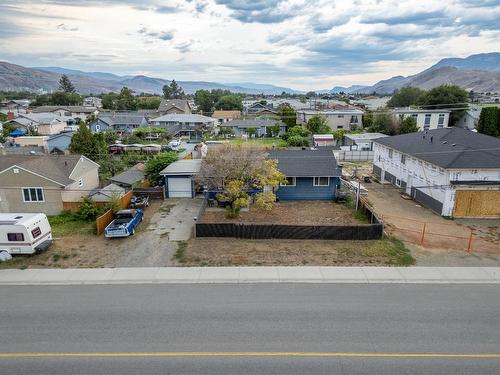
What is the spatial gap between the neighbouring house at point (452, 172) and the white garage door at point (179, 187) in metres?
20.1

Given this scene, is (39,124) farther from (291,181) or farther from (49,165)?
(291,181)

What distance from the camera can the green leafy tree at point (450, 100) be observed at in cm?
7342

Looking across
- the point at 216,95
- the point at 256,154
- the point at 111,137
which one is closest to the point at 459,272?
the point at 256,154

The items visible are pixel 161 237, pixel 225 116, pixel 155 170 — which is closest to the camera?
pixel 161 237

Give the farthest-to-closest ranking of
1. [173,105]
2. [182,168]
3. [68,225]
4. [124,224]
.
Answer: [173,105]
[182,168]
[68,225]
[124,224]

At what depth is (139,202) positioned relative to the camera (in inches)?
1161

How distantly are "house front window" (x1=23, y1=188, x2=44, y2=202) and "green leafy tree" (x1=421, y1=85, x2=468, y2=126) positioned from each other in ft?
250

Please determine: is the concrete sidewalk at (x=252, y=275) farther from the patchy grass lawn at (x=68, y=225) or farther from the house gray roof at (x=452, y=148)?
the house gray roof at (x=452, y=148)

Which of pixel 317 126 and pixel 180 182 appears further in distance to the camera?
pixel 317 126

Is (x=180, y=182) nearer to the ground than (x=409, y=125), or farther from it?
nearer to the ground

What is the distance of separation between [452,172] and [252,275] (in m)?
18.1

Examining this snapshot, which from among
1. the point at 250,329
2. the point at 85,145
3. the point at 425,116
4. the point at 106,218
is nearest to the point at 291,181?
the point at 106,218

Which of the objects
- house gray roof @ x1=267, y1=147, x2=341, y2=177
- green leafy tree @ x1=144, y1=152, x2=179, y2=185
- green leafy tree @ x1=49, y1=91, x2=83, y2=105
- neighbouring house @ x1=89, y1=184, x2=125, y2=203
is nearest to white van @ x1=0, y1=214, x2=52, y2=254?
neighbouring house @ x1=89, y1=184, x2=125, y2=203

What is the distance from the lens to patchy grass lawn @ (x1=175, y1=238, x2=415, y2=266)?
18.8 m
